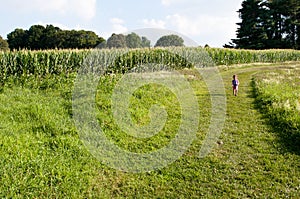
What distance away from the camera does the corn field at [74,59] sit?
1324 cm

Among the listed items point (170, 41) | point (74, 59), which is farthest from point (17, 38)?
point (74, 59)

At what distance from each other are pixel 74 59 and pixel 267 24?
4389 cm

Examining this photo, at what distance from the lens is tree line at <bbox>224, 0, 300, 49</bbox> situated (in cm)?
5103

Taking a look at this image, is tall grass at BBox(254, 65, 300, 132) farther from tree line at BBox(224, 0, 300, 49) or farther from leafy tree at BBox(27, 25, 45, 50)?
leafy tree at BBox(27, 25, 45, 50)

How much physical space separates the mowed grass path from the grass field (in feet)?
0.05

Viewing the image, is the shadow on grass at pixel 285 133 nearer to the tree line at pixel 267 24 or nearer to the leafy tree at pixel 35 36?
the tree line at pixel 267 24

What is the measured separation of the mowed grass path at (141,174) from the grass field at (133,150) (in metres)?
0.02

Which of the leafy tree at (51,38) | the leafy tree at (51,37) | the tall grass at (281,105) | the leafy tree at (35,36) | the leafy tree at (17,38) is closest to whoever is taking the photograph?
the tall grass at (281,105)

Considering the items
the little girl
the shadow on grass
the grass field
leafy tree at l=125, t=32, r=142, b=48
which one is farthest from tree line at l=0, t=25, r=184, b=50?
the shadow on grass

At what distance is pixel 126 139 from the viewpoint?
796 cm

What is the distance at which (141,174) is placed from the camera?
6531 millimetres

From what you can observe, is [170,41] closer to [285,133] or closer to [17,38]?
[285,133]

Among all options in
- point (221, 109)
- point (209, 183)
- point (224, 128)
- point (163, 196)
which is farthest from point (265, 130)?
point (163, 196)

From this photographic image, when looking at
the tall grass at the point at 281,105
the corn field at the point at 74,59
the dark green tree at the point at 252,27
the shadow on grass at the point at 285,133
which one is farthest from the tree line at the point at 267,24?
the shadow on grass at the point at 285,133
